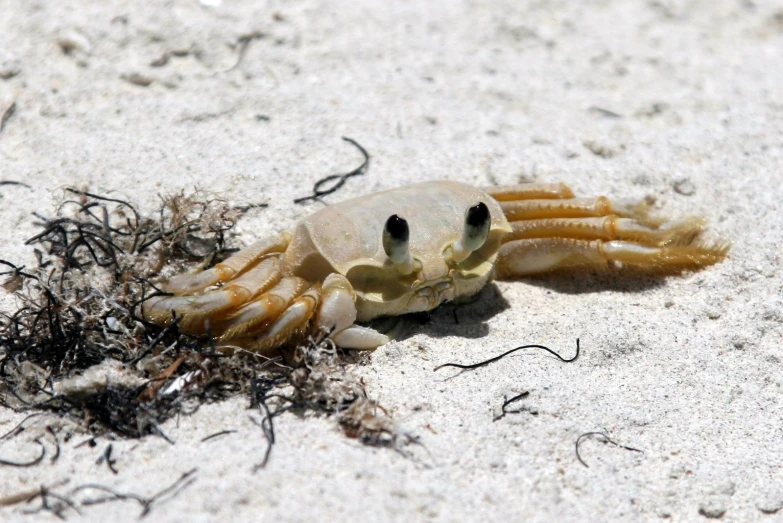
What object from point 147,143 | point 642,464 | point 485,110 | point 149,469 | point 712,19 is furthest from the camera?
point 712,19

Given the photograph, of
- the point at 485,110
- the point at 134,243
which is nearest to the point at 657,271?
the point at 485,110

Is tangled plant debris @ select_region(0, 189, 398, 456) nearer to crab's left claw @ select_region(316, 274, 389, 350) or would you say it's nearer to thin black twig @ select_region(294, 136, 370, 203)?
crab's left claw @ select_region(316, 274, 389, 350)

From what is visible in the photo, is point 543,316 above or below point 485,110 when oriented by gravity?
below

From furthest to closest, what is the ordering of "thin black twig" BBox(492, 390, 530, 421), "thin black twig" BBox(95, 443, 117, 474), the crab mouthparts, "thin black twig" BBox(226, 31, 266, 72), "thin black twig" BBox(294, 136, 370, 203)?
1. "thin black twig" BBox(226, 31, 266, 72)
2. "thin black twig" BBox(294, 136, 370, 203)
3. the crab mouthparts
4. "thin black twig" BBox(492, 390, 530, 421)
5. "thin black twig" BBox(95, 443, 117, 474)

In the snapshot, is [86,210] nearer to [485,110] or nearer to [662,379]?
[485,110]

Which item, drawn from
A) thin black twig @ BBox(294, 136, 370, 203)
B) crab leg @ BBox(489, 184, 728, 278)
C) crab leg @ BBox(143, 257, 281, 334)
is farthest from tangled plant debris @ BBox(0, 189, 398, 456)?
crab leg @ BBox(489, 184, 728, 278)

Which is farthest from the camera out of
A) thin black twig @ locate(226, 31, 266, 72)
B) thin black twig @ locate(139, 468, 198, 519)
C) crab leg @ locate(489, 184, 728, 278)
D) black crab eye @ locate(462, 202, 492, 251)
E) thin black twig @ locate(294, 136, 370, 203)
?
thin black twig @ locate(226, 31, 266, 72)

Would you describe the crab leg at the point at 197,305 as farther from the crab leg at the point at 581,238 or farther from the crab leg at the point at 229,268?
the crab leg at the point at 581,238
